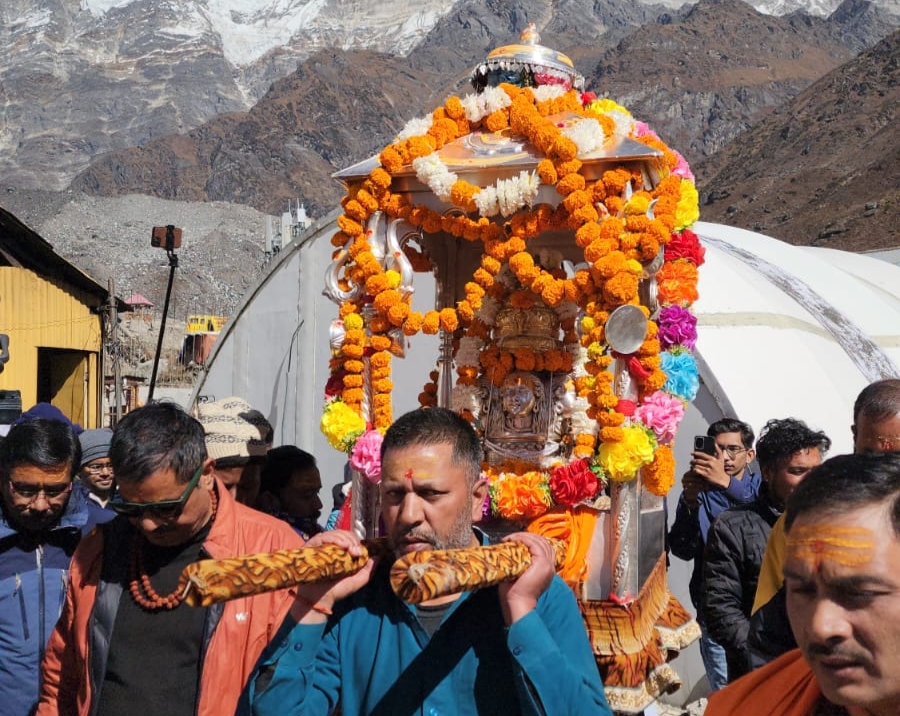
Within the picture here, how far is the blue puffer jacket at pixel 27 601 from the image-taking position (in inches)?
127

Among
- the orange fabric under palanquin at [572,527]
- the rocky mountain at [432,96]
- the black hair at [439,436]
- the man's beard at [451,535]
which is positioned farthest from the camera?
the rocky mountain at [432,96]

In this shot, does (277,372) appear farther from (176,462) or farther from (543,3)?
(543,3)

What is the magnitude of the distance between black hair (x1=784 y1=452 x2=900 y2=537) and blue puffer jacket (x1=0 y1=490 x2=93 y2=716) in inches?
99.9

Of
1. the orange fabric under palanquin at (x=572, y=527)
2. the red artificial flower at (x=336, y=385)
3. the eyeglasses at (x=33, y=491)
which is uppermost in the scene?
the red artificial flower at (x=336, y=385)

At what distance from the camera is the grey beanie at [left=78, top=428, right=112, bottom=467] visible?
4.48m

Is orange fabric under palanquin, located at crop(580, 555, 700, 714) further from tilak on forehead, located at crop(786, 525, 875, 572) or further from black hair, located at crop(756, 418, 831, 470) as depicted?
tilak on forehead, located at crop(786, 525, 875, 572)

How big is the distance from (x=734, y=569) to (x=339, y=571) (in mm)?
2213

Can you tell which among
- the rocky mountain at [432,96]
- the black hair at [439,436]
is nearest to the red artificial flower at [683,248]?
the black hair at [439,436]

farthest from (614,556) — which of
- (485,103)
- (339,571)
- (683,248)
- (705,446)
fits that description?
(339,571)

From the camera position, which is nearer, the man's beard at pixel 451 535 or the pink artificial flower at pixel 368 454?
the man's beard at pixel 451 535

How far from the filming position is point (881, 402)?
3.36m

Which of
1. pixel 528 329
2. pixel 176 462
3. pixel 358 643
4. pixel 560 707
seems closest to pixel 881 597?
pixel 560 707

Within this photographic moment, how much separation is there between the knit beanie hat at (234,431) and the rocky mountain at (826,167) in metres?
37.4

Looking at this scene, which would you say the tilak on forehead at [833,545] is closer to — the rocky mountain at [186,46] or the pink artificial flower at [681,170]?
the pink artificial flower at [681,170]
